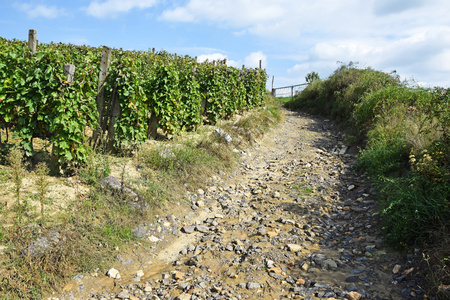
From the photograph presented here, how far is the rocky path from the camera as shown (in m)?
3.86

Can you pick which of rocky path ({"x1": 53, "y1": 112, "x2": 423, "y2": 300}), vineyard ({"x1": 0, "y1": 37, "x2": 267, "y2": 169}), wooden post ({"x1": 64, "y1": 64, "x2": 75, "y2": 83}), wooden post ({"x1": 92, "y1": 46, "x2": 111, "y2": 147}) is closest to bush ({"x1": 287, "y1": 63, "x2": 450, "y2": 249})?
rocky path ({"x1": 53, "y1": 112, "x2": 423, "y2": 300})

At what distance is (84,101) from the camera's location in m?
5.62

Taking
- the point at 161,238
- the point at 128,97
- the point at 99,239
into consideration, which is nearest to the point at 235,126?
the point at 128,97

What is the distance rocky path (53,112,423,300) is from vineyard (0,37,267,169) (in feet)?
6.63

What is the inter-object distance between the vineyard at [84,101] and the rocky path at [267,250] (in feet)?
6.63

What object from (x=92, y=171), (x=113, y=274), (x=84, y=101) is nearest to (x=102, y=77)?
(x=84, y=101)

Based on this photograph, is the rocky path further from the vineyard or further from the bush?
the vineyard

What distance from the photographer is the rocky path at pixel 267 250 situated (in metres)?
3.86

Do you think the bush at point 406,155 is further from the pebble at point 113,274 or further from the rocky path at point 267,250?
the pebble at point 113,274

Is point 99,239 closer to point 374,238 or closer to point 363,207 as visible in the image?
point 374,238

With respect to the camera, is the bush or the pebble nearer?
the pebble

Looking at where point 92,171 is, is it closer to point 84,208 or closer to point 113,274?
point 84,208

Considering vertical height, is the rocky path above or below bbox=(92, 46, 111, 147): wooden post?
below

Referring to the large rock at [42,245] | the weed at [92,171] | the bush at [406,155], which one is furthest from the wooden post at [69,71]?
the bush at [406,155]
